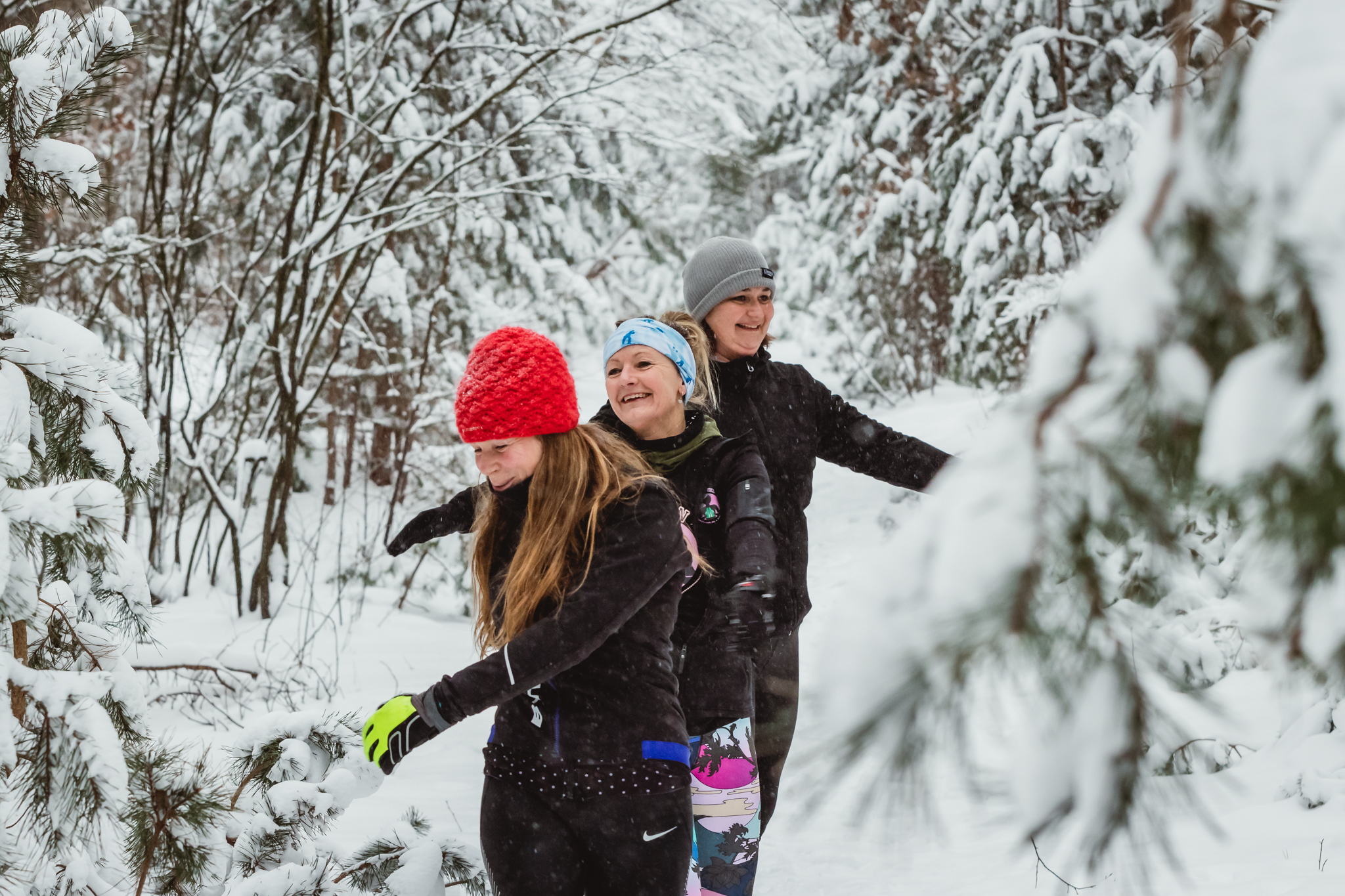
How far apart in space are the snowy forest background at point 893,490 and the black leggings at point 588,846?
20.3 inches

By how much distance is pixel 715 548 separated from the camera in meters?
2.31

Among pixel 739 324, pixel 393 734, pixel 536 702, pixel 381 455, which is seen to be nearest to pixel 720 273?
pixel 739 324

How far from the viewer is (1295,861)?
2.39m

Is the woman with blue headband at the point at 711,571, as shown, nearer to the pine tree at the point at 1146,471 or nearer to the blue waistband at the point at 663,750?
the blue waistband at the point at 663,750

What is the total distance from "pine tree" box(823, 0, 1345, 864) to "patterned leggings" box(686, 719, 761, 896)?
64.7 inches

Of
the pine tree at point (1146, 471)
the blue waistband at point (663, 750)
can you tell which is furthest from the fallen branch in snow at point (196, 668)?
the pine tree at point (1146, 471)

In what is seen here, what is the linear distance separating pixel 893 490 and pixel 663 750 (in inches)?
279

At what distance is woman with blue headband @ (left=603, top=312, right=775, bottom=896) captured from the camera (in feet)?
7.01

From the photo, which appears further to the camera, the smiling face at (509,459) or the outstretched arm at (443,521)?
the outstretched arm at (443,521)

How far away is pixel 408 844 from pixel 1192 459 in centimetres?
218

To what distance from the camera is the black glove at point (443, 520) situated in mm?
2240

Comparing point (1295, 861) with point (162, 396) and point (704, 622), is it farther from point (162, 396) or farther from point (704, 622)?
point (162, 396)

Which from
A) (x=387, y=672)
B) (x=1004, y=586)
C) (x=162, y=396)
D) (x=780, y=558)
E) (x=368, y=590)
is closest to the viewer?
(x=1004, y=586)

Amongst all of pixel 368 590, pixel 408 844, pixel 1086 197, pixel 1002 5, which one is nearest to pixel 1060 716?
pixel 408 844
